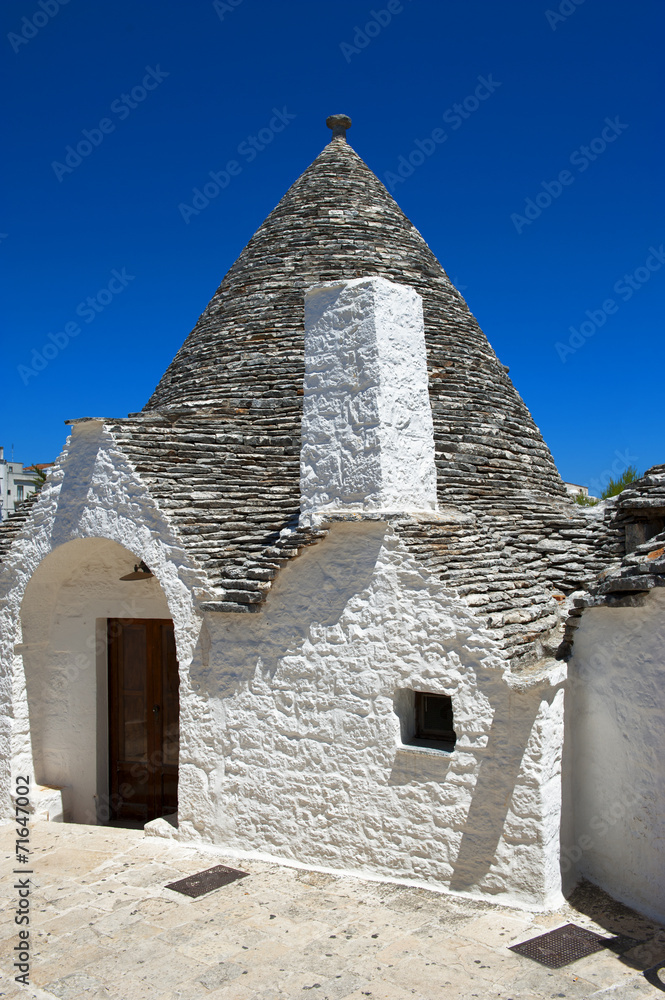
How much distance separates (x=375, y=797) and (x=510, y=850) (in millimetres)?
1165

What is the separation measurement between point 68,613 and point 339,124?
29.2 feet

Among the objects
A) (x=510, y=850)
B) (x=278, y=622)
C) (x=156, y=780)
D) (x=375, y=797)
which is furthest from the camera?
(x=156, y=780)

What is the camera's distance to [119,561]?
909 centimetres

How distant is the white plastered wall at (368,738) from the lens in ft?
19.1

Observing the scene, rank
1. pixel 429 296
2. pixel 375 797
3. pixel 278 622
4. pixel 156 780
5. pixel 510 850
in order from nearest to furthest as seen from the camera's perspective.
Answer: pixel 510 850 < pixel 375 797 < pixel 278 622 < pixel 156 780 < pixel 429 296

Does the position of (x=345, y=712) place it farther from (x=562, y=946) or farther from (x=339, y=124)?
(x=339, y=124)

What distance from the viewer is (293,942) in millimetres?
5449

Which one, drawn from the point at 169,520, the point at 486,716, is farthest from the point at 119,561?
the point at 486,716

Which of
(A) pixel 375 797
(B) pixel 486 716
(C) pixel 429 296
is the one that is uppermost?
(C) pixel 429 296

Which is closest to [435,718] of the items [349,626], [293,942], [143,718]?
[349,626]

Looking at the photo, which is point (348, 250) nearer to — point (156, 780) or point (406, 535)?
point (406, 535)

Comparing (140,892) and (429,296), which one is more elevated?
(429,296)

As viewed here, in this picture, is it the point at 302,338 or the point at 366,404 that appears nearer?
the point at 366,404

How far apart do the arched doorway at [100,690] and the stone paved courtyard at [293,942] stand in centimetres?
216
